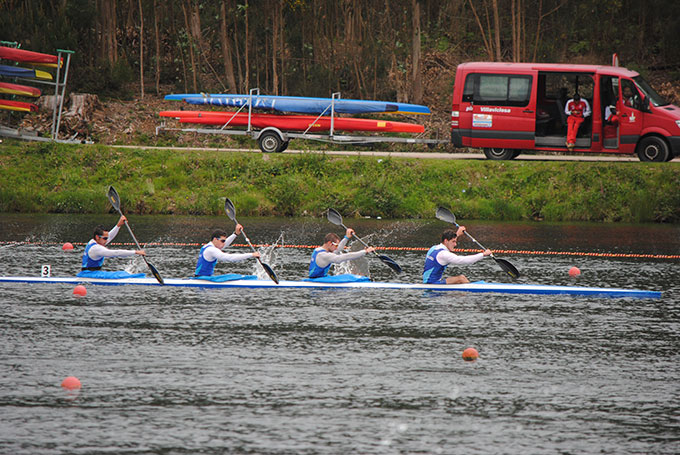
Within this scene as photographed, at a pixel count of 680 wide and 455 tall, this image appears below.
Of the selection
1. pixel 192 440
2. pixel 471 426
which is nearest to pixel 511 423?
pixel 471 426

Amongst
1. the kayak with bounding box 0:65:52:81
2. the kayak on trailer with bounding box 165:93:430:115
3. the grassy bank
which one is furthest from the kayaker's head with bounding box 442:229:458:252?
the kayak with bounding box 0:65:52:81

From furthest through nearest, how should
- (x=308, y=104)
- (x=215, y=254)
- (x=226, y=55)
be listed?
(x=226, y=55) < (x=308, y=104) < (x=215, y=254)

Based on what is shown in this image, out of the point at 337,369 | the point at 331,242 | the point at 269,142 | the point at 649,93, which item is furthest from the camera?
the point at 269,142

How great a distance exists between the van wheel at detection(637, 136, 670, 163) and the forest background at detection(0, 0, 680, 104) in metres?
9.78

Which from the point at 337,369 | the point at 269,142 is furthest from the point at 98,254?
the point at 269,142

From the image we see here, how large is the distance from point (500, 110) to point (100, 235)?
1570 centimetres

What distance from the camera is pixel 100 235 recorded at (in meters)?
17.6

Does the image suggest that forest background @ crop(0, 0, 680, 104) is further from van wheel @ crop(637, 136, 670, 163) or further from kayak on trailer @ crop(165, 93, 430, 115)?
van wheel @ crop(637, 136, 670, 163)

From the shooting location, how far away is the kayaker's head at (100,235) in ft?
57.5

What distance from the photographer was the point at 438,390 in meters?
10.9

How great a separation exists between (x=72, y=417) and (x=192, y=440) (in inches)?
59.4

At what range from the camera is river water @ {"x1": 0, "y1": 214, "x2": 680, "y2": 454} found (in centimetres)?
931

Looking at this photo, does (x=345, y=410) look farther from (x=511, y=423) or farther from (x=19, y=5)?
(x=19, y=5)

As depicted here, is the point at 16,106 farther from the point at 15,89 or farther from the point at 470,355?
the point at 470,355
